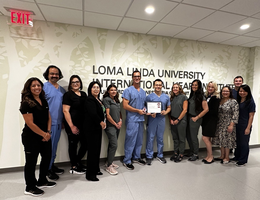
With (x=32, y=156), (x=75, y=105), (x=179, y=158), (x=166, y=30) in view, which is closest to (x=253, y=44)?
(x=166, y=30)

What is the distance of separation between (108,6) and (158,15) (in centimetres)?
80

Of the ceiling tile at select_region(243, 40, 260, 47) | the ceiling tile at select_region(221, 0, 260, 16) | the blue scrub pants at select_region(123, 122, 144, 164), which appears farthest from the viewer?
the ceiling tile at select_region(243, 40, 260, 47)

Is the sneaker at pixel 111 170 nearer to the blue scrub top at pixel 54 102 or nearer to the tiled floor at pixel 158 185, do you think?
the tiled floor at pixel 158 185

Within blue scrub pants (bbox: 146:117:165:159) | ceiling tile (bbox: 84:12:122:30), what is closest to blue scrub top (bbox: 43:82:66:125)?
ceiling tile (bbox: 84:12:122:30)

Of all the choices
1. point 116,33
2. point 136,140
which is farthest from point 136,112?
point 116,33

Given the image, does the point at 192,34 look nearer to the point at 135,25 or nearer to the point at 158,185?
the point at 135,25

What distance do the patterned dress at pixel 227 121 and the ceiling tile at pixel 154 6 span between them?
200 cm

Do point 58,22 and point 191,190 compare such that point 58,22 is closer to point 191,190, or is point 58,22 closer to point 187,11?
point 187,11

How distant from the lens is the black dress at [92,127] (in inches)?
83.9

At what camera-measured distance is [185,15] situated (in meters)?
2.37

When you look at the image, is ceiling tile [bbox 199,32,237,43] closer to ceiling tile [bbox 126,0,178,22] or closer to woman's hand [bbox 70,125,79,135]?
ceiling tile [bbox 126,0,178,22]

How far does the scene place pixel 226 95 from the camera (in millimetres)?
2824

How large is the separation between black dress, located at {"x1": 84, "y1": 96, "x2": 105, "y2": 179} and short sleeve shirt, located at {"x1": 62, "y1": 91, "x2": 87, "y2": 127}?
0.23 metres

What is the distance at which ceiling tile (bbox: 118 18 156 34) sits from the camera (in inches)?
101
